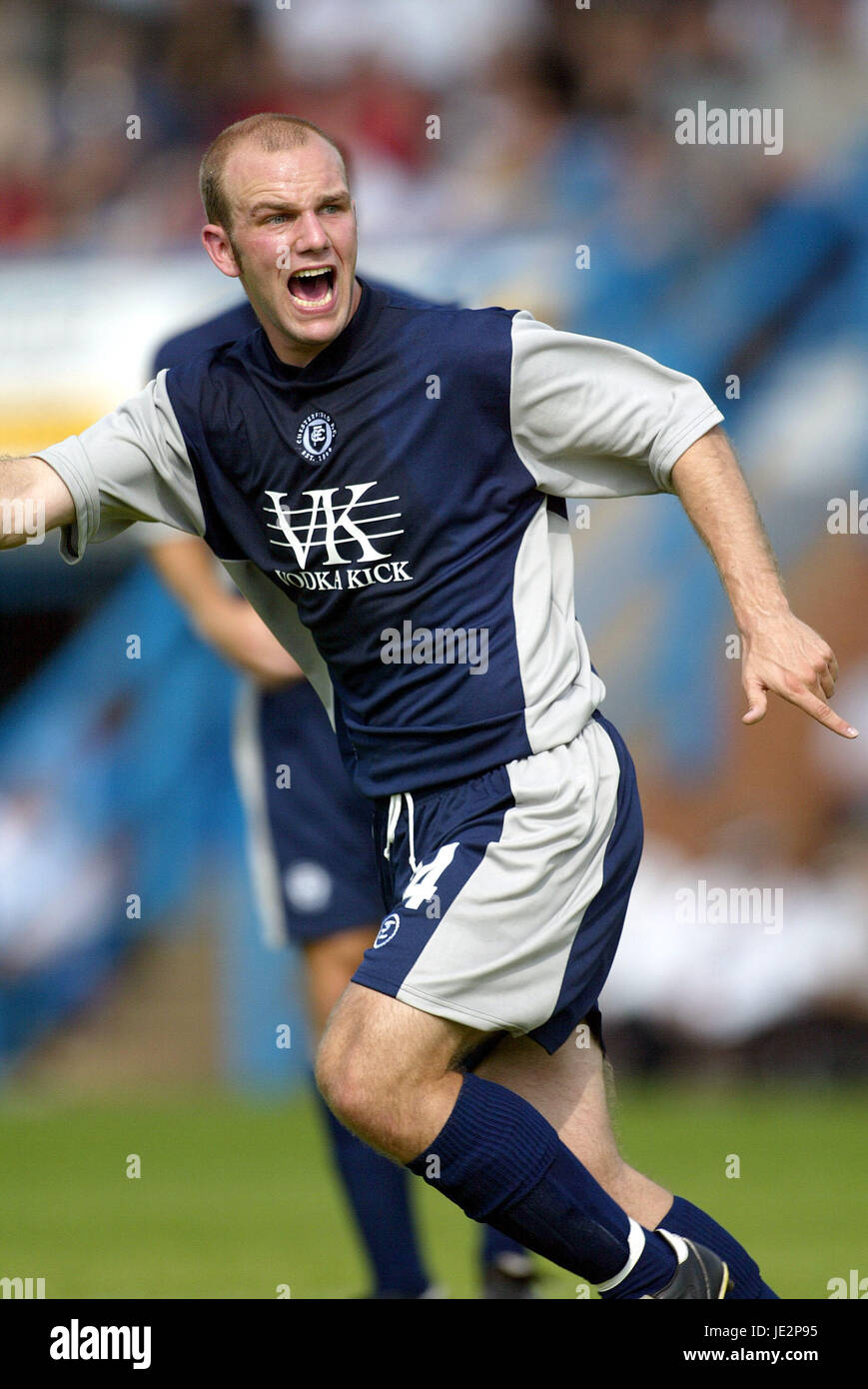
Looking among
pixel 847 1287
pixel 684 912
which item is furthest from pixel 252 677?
pixel 684 912

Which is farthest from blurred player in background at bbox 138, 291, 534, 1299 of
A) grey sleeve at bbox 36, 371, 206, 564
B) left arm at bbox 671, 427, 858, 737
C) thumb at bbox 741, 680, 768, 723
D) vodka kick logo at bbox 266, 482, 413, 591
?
thumb at bbox 741, 680, 768, 723

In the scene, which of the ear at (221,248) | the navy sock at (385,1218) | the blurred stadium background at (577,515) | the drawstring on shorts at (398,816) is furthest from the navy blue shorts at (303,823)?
the blurred stadium background at (577,515)

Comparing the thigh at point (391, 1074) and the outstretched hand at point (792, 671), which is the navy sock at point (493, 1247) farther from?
the outstretched hand at point (792, 671)

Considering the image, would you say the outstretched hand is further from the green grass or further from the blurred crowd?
the blurred crowd

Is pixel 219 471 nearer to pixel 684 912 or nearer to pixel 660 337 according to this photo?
pixel 684 912

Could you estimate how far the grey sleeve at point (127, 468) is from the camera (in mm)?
3102

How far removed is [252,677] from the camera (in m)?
4.29

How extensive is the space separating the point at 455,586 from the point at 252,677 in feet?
4.45

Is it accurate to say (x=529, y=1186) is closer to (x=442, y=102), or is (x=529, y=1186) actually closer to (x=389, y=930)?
(x=389, y=930)

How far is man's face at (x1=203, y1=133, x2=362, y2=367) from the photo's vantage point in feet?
9.80

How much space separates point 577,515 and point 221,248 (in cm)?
467

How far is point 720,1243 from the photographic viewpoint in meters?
3.09

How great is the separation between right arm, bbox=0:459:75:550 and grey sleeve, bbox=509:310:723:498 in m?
0.76

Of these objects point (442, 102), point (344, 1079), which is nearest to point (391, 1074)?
point (344, 1079)
